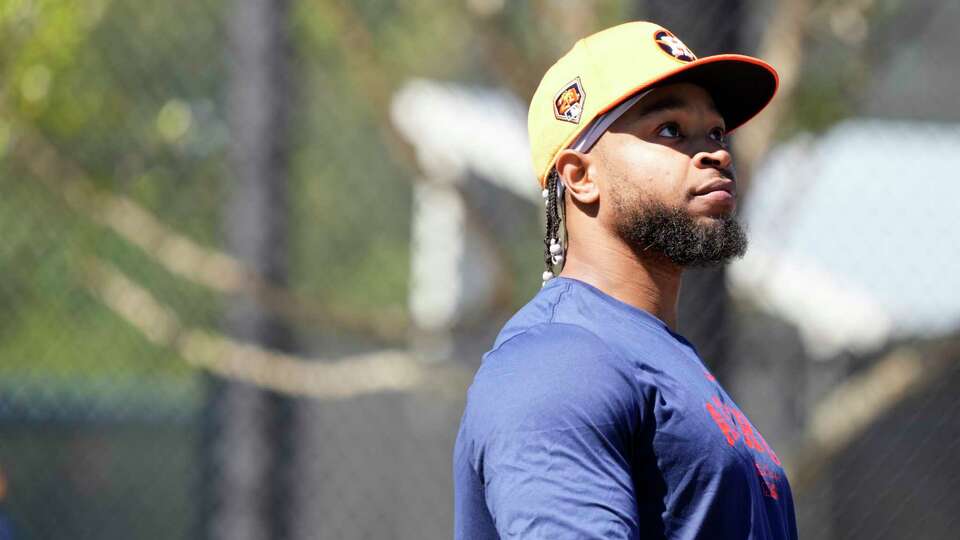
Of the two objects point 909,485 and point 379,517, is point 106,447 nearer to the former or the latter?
point 379,517

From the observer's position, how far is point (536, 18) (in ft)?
20.0

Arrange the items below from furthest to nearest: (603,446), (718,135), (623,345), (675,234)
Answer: (718,135)
(675,234)
(623,345)
(603,446)

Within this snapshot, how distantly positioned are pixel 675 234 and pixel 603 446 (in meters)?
0.47

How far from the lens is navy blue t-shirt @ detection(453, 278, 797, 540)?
1809mm

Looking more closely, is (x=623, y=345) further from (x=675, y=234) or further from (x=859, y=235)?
(x=859, y=235)

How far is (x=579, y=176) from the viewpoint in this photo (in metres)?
2.27

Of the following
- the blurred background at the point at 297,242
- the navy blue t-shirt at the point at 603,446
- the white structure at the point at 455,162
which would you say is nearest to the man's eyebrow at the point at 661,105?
the navy blue t-shirt at the point at 603,446

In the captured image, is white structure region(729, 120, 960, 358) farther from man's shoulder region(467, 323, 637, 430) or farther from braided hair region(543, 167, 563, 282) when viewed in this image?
man's shoulder region(467, 323, 637, 430)

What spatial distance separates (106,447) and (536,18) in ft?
8.76

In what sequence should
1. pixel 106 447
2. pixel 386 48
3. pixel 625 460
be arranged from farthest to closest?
pixel 386 48 → pixel 106 447 → pixel 625 460

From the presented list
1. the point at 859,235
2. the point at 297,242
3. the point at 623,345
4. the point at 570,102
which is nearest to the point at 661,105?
the point at 570,102

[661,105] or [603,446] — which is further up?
[661,105]

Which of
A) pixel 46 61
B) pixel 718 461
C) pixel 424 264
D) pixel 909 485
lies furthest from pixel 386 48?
pixel 718 461

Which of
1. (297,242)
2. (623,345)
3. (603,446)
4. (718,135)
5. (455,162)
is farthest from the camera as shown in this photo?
(455,162)
